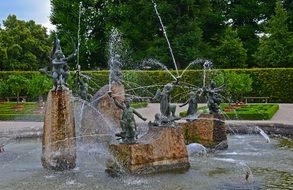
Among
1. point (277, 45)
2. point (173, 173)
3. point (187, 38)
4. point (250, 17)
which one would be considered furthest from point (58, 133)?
point (250, 17)

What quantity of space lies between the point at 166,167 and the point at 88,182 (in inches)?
75.7

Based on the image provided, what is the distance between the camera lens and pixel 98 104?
48.9 feet

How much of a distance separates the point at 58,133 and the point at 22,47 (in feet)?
147

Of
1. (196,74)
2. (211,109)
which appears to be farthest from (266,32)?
(211,109)

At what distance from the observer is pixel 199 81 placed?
37.2m

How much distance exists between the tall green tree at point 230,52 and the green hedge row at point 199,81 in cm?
552

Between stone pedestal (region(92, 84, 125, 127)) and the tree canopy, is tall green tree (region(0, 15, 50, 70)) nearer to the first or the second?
the tree canopy

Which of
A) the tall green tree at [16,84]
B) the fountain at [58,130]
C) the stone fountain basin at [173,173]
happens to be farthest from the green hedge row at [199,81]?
the fountain at [58,130]

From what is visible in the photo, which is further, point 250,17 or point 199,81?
point 250,17

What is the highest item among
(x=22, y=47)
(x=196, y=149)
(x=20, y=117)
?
(x=22, y=47)

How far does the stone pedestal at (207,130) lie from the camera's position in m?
15.1

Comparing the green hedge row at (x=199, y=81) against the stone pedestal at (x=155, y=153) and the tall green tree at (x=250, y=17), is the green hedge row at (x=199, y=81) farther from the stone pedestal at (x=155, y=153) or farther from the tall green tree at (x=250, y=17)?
the stone pedestal at (x=155, y=153)

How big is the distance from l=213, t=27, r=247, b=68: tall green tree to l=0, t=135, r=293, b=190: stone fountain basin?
27.5 metres

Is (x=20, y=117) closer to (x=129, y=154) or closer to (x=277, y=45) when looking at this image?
(x=129, y=154)
